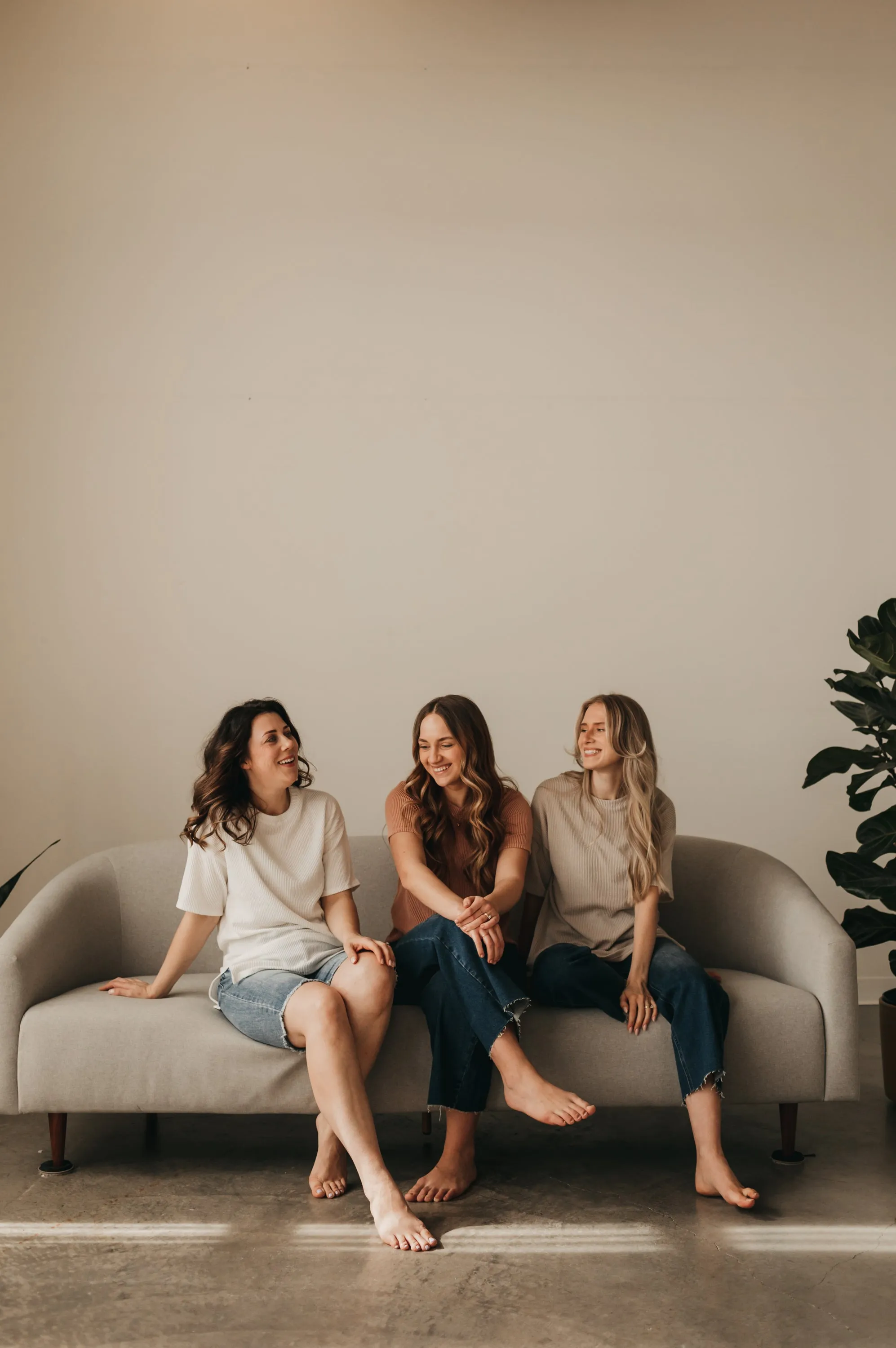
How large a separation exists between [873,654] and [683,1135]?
4.40ft

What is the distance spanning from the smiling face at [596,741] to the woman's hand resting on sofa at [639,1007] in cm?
55

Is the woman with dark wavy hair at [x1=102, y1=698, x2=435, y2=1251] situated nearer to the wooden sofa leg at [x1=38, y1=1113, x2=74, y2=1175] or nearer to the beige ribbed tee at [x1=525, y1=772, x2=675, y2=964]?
the wooden sofa leg at [x1=38, y1=1113, x2=74, y2=1175]

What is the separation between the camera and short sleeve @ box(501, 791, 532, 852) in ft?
9.34

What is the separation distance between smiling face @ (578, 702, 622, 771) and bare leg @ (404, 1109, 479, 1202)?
88cm

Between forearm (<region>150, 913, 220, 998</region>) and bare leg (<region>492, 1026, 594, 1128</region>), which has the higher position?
forearm (<region>150, 913, 220, 998</region>)

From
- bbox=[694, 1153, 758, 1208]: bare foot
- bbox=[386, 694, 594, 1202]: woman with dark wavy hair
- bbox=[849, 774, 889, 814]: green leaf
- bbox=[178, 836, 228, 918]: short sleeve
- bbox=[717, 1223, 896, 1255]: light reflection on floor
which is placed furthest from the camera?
bbox=[849, 774, 889, 814]: green leaf

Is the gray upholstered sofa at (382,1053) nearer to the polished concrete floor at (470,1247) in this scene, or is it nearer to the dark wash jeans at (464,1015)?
the dark wash jeans at (464,1015)

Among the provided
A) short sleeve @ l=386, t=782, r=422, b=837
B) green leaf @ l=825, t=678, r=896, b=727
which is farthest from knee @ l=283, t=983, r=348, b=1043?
green leaf @ l=825, t=678, r=896, b=727

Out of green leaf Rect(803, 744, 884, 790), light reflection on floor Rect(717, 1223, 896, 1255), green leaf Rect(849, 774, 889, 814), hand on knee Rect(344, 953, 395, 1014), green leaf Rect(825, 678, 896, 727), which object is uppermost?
green leaf Rect(825, 678, 896, 727)

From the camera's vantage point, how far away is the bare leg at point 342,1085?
2.33 meters

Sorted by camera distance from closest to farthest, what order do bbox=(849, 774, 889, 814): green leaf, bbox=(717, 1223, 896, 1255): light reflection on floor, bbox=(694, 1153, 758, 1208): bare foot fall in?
bbox=(717, 1223, 896, 1255): light reflection on floor → bbox=(694, 1153, 758, 1208): bare foot → bbox=(849, 774, 889, 814): green leaf

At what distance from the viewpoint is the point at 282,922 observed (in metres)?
2.72

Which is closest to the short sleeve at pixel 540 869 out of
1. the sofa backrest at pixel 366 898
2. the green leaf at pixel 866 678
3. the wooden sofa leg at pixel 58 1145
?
the sofa backrest at pixel 366 898

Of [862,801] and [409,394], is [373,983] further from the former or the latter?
[409,394]
